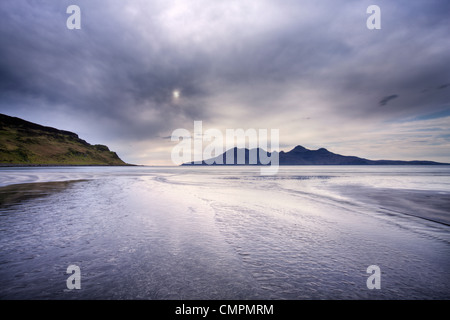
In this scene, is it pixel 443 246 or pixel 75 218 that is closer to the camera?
pixel 443 246

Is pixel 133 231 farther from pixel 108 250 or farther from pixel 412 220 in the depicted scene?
pixel 412 220

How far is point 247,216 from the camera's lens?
1231cm

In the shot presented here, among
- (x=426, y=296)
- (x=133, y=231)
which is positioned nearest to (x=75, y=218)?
(x=133, y=231)

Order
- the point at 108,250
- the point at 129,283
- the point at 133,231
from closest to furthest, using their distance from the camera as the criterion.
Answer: the point at 129,283
the point at 108,250
the point at 133,231

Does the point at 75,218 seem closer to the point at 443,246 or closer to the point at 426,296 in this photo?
the point at 426,296

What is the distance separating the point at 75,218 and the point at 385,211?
2008cm

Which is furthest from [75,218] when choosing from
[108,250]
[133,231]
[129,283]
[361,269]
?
[361,269]

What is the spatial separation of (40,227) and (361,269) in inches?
527

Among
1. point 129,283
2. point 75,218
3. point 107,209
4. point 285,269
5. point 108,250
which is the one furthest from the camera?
point 107,209

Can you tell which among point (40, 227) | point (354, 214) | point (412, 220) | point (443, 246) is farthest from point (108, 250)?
point (412, 220)

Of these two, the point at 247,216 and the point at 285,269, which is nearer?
the point at 285,269
